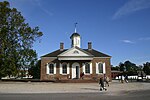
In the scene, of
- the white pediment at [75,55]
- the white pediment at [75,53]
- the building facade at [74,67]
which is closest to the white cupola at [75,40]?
the building facade at [74,67]

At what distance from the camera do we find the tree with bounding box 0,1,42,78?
34.5 m

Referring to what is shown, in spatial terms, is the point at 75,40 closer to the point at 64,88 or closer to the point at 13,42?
Answer: the point at 13,42

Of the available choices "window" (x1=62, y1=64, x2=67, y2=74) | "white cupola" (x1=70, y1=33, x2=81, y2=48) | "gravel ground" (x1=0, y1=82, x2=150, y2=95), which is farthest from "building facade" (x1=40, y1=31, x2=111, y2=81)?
"gravel ground" (x1=0, y1=82, x2=150, y2=95)

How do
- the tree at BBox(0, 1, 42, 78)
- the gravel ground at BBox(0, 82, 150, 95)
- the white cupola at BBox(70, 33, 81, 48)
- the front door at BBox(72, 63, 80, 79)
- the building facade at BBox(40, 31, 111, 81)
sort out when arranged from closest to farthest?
the gravel ground at BBox(0, 82, 150, 95) → the tree at BBox(0, 1, 42, 78) → the building facade at BBox(40, 31, 111, 81) → the front door at BBox(72, 63, 80, 79) → the white cupola at BBox(70, 33, 81, 48)

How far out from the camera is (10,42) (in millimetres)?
35750

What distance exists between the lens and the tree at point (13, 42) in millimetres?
34500

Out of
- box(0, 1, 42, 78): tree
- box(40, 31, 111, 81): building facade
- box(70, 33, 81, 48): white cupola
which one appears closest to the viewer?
box(0, 1, 42, 78): tree

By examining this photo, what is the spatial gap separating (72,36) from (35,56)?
536 inches

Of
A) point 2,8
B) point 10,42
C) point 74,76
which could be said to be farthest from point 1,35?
point 74,76

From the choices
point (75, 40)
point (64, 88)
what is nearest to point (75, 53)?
point (75, 40)

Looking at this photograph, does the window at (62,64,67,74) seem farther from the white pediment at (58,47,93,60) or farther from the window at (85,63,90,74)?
the window at (85,63,90,74)

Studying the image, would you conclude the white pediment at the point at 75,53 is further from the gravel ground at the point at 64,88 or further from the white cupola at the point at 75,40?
the gravel ground at the point at 64,88

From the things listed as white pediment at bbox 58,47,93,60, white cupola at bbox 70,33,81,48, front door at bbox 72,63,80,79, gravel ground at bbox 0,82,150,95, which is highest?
white cupola at bbox 70,33,81,48

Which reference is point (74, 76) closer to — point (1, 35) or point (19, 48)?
point (19, 48)
